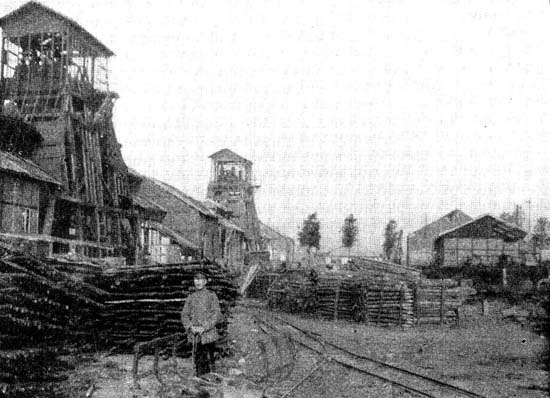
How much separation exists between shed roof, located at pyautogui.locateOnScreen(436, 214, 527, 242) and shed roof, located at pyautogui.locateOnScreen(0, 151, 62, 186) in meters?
31.8

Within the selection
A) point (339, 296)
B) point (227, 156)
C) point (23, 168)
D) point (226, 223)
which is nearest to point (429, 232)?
point (227, 156)

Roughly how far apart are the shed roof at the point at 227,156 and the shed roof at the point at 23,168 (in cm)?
2917

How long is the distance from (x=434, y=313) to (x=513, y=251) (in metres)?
23.0

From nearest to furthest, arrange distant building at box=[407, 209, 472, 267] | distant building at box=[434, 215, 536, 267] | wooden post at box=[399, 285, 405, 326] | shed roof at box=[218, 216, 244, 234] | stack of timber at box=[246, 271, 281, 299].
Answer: wooden post at box=[399, 285, 405, 326] → stack of timber at box=[246, 271, 281, 299] → distant building at box=[434, 215, 536, 267] → shed roof at box=[218, 216, 244, 234] → distant building at box=[407, 209, 472, 267]

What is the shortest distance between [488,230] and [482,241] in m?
0.99

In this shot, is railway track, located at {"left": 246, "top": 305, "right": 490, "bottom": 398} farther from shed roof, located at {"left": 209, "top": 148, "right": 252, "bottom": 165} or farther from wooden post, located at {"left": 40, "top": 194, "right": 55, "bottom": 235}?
shed roof, located at {"left": 209, "top": 148, "right": 252, "bottom": 165}

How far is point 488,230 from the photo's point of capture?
44.2m

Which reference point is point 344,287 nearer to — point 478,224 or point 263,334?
point 263,334

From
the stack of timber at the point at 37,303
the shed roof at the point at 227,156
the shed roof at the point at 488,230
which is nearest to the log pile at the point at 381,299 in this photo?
the stack of timber at the point at 37,303

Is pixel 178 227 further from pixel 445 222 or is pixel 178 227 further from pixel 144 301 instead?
pixel 445 222

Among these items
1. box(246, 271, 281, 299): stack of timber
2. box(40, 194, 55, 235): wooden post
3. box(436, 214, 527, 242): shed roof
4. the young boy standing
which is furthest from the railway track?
box(436, 214, 527, 242): shed roof

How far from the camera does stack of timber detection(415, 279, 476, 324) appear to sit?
A: 23234 millimetres

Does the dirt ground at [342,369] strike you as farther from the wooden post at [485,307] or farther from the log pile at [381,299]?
the wooden post at [485,307]

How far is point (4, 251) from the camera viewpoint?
7.86 m
